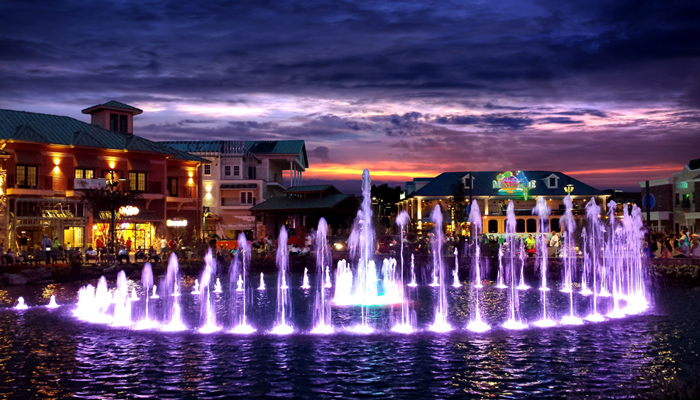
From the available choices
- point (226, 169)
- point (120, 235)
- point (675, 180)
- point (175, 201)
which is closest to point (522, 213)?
point (675, 180)

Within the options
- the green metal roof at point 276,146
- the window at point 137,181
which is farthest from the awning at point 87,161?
the green metal roof at point 276,146

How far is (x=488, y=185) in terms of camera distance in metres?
72.6

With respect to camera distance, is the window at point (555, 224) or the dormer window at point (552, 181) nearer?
the window at point (555, 224)

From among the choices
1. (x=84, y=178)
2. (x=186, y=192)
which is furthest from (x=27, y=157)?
(x=186, y=192)

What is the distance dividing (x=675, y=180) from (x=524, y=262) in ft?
159

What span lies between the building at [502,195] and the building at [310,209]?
1291cm

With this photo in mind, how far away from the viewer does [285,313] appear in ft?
57.7

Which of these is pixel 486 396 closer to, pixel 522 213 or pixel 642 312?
pixel 642 312

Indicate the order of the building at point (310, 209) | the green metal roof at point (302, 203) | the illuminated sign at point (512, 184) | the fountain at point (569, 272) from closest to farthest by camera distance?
the fountain at point (569, 272)
the green metal roof at point (302, 203)
the building at point (310, 209)
the illuminated sign at point (512, 184)

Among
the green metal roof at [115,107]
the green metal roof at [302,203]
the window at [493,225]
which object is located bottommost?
the window at [493,225]

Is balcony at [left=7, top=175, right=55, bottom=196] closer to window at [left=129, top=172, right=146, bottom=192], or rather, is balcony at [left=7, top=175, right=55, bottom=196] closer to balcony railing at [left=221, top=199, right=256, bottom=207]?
window at [left=129, top=172, right=146, bottom=192]

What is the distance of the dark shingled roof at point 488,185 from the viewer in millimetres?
70688

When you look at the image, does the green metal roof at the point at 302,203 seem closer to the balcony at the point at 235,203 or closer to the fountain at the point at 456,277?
the balcony at the point at 235,203

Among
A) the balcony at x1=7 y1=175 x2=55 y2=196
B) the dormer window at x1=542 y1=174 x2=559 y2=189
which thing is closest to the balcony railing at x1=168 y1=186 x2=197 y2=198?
the balcony at x1=7 y1=175 x2=55 y2=196
